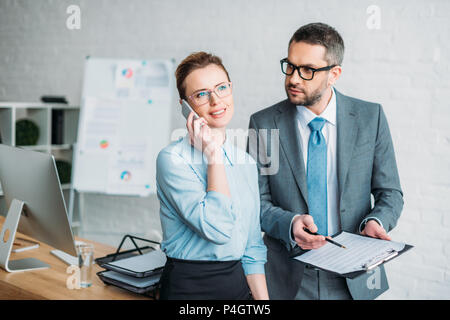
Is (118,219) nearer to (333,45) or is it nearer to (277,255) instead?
(277,255)

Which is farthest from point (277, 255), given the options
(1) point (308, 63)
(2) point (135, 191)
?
(2) point (135, 191)

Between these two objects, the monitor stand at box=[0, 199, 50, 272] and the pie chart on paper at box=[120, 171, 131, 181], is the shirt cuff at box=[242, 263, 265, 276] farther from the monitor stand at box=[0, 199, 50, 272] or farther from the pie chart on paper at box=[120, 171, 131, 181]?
the pie chart on paper at box=[120, 171, 131, 181]

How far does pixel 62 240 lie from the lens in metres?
1.59

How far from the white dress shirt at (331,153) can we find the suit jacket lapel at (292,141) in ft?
0.12

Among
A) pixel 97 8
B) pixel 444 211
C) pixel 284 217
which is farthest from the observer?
pixel 97 8

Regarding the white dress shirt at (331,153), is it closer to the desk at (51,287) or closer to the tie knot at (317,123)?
the tie knot at (317,123)

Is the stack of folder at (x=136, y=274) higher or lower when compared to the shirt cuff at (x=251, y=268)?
lower

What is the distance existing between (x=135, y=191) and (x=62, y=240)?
65.5 inches

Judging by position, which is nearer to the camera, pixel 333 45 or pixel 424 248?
pixel 333 45

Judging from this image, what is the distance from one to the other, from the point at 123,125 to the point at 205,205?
228 centimetres

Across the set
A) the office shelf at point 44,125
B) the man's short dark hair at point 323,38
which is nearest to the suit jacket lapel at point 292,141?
the man's short dark hair at point 323,38

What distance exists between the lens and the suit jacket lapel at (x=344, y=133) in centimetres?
161

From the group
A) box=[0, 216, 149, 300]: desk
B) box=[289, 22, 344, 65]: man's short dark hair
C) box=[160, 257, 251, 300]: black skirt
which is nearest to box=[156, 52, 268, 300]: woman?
box=[160, 257, 251, 300]: black skirt

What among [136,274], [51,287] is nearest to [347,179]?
[136,274]
